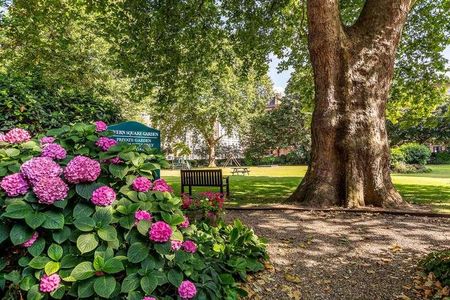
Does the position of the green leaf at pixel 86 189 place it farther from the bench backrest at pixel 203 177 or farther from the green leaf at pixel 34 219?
the bench backrest at pixel 203 177

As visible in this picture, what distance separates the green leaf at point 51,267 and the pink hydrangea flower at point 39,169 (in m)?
0.56

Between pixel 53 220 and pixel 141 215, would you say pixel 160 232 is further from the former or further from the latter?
pixel 53 220

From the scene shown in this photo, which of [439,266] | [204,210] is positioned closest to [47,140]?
[204,210]

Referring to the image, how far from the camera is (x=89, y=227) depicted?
2184 mm

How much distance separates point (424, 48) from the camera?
42.8 feet

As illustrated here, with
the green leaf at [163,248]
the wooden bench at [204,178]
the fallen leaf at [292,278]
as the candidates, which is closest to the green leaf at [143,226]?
the green leaf at [163,248]

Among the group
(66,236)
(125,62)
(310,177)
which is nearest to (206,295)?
(66,236)

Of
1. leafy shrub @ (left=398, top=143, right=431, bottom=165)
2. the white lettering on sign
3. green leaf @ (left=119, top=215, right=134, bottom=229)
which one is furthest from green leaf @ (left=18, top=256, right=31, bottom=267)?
leafy shrub @ (left=398, top=143, right=431, bottom=165)

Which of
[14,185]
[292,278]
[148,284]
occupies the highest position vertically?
[14,185]

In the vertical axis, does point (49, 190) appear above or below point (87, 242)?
above

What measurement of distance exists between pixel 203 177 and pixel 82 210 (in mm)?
8662

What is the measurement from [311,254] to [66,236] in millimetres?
3300

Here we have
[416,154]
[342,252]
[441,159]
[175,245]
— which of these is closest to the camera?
[175,245]

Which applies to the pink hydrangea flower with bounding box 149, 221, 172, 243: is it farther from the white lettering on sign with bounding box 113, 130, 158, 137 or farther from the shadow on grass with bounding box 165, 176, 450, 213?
the shadow on grass with bounding box 165, 176, 450, 213
